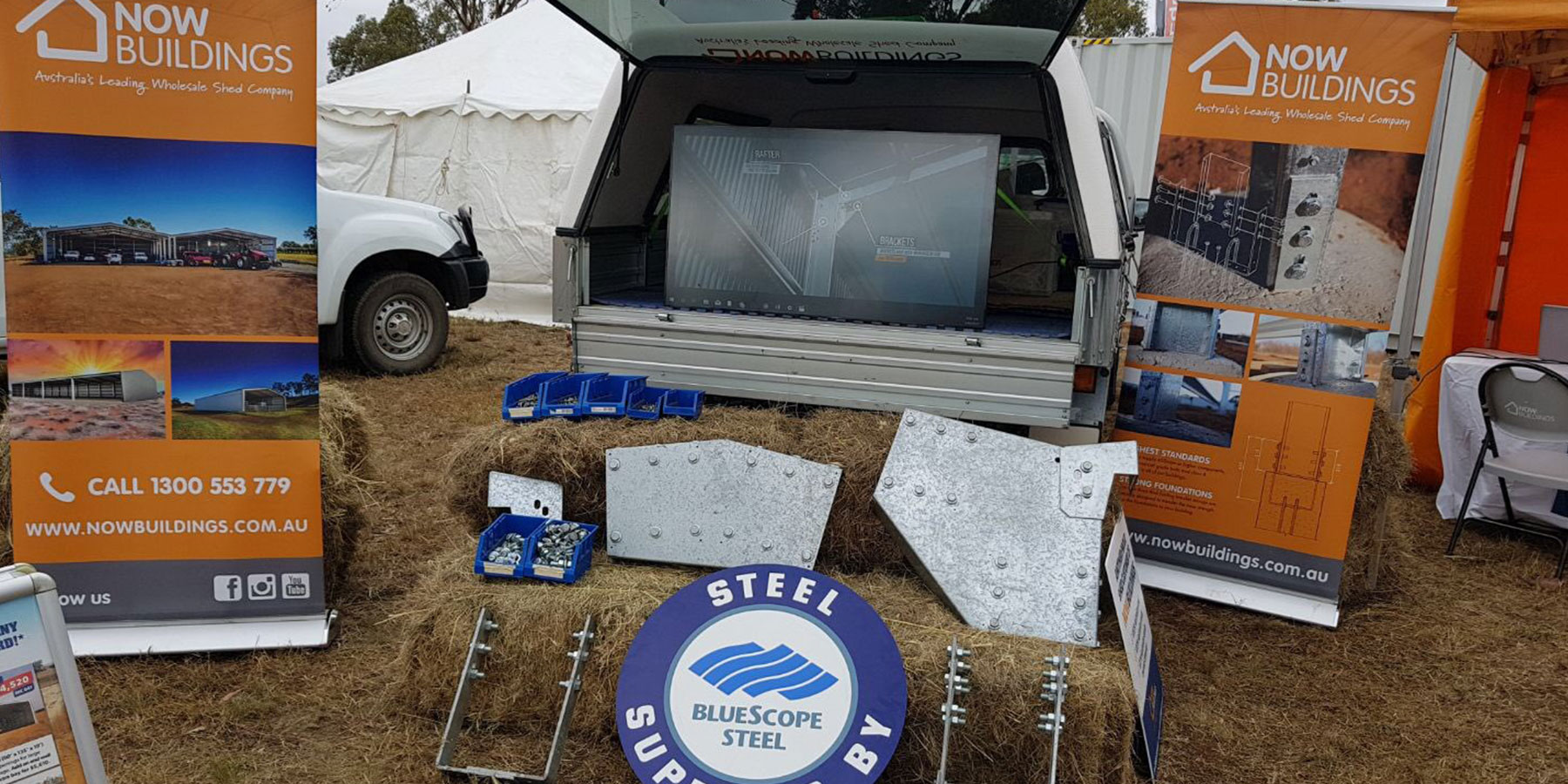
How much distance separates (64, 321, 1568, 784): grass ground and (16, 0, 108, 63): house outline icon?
6.46ft

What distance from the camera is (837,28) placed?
3.85 m

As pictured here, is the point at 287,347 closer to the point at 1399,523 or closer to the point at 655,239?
the point at 655,239

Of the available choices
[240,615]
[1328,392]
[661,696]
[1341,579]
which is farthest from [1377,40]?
[240,615]

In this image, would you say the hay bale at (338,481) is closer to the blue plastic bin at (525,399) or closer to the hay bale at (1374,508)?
the blue plastic bin at (525,399)

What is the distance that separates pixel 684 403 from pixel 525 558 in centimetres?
89

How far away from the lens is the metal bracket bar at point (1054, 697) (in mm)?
2844

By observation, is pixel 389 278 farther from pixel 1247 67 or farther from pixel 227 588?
pixel 1247 67

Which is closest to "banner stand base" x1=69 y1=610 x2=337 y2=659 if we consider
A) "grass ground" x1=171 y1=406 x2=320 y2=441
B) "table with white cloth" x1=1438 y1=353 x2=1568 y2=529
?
"grass ground" x1=171 y1=406 x2=320 y2=441

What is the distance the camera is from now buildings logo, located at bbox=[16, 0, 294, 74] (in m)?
3.46

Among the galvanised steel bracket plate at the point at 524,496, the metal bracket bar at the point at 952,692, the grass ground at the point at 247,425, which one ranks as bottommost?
the metal bracket bar at the point at 952,692

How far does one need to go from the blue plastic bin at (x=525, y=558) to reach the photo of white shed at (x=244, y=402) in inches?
34.6

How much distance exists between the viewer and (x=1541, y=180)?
20.7ft

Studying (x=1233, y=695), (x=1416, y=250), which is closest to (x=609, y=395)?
(x=1233, y=695)

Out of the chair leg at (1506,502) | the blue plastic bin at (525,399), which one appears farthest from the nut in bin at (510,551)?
the chair leg at (1506,502)
